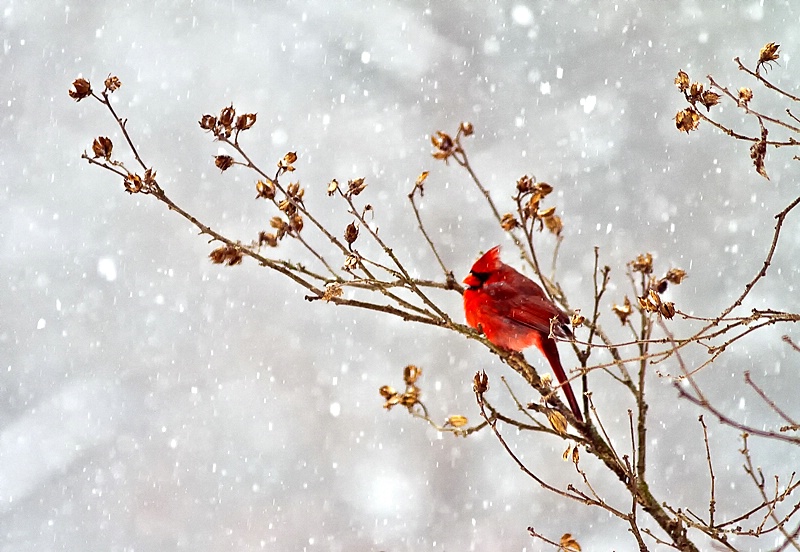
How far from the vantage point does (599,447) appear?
37.1 inches

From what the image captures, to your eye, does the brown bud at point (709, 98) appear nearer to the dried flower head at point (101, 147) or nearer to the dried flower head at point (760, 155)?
the dried flower head at point (760, 155)

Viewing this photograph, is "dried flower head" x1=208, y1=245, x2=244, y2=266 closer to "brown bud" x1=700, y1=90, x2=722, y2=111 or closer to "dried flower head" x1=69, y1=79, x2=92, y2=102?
"dried flower head" x1=69, y1=79, x2=92, y2=102

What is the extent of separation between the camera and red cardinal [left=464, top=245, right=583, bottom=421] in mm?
1123

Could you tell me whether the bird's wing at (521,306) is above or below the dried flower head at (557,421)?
above

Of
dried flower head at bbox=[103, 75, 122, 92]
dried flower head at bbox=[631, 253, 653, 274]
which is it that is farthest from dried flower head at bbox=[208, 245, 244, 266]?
dried flower head at bbox=[631, 253, 653, 274]

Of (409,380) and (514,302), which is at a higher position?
(514,302)

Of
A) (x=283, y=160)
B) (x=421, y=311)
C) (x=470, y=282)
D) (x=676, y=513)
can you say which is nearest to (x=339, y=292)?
(x=421, y=311)

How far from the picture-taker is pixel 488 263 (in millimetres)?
1166

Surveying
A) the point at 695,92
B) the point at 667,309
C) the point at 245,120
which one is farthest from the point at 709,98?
the point at 245,120

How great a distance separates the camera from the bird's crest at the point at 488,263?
45.6 inches

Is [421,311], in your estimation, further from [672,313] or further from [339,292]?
[672,313]

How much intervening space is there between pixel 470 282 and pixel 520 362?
0.78 ft

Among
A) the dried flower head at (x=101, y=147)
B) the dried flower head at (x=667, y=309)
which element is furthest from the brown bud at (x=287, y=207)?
the dried flower head at (x=667, y=309)

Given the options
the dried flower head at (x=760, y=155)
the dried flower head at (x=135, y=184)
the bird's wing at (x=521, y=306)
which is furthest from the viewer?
the bird's wing at (x=521, y=306)
